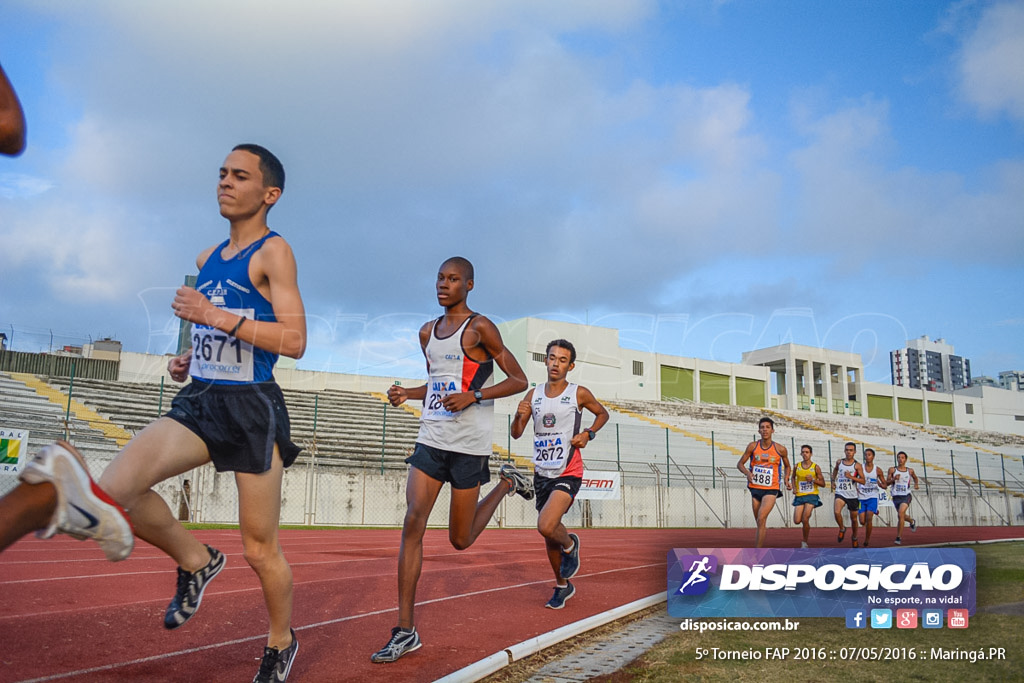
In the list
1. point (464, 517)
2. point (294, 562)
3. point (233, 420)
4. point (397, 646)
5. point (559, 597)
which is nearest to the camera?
point (233, 420)

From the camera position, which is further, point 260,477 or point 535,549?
point 535,549

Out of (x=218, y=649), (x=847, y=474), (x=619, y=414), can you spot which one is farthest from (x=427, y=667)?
(x=619, y=414)

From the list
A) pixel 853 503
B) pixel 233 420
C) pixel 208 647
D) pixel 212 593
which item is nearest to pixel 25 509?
pixel 233 420

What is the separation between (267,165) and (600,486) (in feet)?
63.9

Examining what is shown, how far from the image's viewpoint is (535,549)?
1329 cm

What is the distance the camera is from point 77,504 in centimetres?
222

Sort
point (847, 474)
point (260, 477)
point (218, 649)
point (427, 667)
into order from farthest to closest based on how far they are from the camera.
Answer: point (847, 474)
point (218, 649)
point (427, 667)
point (260, 477)

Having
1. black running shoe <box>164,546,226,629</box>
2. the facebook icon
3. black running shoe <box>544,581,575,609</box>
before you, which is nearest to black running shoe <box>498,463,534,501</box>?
black running shoe <box>544,581,575,609</box>

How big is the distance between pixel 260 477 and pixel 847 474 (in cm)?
1422

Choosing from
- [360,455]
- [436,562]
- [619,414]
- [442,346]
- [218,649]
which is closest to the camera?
[218,649]

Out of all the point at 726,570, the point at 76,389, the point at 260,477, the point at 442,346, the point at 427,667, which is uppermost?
the point at 76,389

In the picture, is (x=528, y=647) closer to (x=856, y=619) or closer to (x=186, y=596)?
(x=856, y=619)

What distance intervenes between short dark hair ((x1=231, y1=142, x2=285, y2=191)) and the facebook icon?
382 cm

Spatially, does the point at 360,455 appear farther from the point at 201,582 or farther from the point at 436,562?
the point at 201,582
